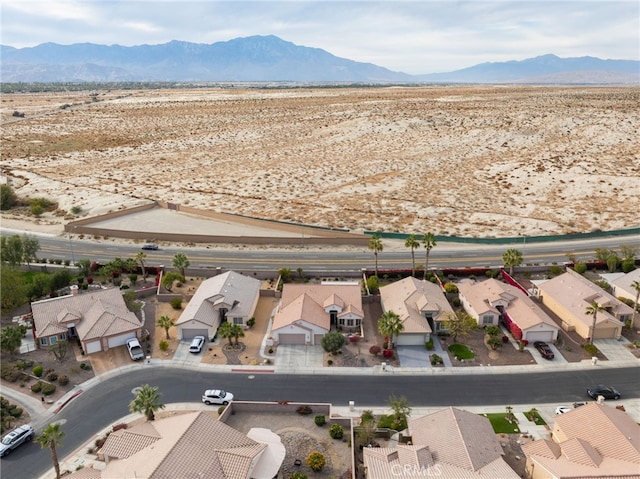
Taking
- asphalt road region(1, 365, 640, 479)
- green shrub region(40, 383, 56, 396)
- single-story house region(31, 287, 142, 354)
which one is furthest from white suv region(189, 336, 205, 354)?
green shrub region(40, 383, 56, 396)

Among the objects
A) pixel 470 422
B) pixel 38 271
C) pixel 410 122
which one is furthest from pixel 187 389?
pixel 410 122

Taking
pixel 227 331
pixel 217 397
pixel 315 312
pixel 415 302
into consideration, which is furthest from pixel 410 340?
pixel 217 397

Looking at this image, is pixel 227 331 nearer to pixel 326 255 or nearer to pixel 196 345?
pixel 196 345

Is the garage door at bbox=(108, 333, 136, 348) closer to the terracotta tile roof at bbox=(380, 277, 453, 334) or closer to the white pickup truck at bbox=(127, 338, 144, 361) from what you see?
the white pickup truck at bbox=(127, 338, 144, 361)

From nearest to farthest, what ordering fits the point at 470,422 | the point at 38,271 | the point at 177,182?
1. the point at 470,422
2. the point at 38,271
3. the point at 177,182

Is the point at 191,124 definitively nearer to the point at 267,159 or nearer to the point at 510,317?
the point at 267,159

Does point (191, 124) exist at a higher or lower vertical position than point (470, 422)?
higher

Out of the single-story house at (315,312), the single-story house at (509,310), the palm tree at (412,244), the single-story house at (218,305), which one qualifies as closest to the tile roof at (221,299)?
the single-story house at (218,305)
